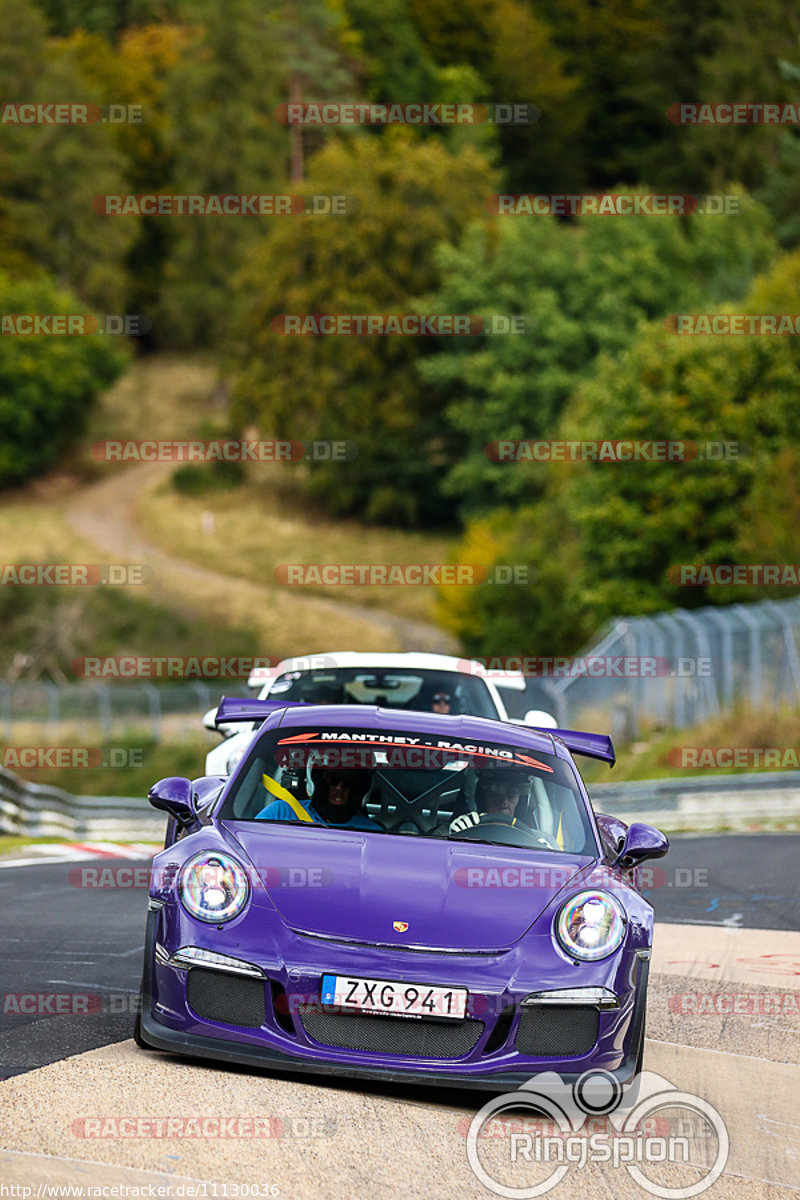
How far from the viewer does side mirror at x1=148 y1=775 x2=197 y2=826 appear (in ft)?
22.6

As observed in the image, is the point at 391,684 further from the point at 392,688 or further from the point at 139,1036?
the point at 139,1036

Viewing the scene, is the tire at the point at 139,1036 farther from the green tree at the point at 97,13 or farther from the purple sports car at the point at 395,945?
the green tree at the point at 97,13

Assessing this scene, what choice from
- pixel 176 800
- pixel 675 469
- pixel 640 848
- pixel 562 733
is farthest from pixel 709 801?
pixel 675 469

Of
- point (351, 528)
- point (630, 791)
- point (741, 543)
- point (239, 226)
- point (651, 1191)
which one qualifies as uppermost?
point (651, 1191)

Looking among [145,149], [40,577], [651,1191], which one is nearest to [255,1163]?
[651,1191]

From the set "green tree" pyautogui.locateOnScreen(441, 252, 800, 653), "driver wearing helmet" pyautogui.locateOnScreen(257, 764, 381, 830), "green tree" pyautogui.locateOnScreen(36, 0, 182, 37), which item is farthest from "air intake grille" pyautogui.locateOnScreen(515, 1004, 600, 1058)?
"green tree" pyautogui.locateOnScreen(36, 0, 182, 37)

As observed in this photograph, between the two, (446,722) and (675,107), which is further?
(675,107)

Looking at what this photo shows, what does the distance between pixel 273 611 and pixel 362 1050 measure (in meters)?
55.6

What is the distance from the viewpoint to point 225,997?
6.01 meters

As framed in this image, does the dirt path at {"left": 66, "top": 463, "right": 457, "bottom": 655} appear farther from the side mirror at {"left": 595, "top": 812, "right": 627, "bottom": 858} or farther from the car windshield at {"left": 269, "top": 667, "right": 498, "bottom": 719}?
the side mirror at {"left": 595, "top": 812, "right": 627, "bottom": 858}

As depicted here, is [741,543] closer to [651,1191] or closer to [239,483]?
[651,1191]

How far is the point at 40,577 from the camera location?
6012cm

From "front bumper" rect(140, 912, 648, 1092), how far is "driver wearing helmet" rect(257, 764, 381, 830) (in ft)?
3.08

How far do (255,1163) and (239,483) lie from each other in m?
71.5
